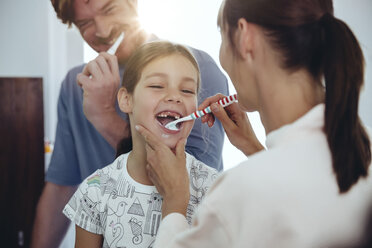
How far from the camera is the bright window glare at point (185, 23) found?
3.45 ft

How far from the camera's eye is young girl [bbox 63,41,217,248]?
2.99ft

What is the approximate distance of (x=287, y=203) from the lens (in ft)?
1.68

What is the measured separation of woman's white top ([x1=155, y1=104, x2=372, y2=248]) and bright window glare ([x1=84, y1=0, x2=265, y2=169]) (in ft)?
1.81

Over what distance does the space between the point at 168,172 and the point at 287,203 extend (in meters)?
0.39

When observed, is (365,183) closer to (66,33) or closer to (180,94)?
(180,94)

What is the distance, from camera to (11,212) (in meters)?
1.20

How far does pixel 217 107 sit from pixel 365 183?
1.48 ft

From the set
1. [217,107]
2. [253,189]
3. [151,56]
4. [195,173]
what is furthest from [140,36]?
[253,189]

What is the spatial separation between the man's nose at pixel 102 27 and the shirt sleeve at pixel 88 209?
0.46m

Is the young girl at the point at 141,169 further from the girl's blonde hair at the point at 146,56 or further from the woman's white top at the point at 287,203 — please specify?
the woman's white top at the point at 287,203

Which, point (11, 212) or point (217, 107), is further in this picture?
point (11, 212)

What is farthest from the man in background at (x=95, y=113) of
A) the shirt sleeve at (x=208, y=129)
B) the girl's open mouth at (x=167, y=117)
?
the girl's open mouth at (x=167, y=117)

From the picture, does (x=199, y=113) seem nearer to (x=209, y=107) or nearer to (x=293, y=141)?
(x=209, y=107)

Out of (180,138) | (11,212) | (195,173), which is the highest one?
(180,138)
